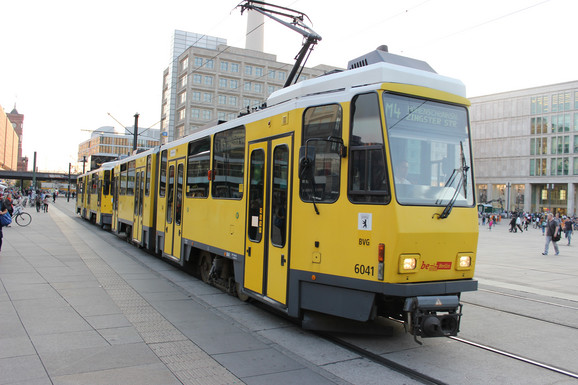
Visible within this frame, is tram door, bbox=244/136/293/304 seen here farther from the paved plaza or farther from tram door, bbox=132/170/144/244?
tram door, bbox=132/170/144/244

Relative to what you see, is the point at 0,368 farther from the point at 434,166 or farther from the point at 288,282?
the point at 434,166

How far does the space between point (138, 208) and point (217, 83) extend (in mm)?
69061

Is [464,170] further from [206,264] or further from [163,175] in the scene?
[163,175]

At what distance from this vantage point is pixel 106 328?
5.88 m

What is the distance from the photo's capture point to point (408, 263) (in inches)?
194

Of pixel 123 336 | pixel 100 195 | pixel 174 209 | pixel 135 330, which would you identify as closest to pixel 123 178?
pixel 100 195

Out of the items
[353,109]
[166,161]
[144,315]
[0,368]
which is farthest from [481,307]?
[166,161]

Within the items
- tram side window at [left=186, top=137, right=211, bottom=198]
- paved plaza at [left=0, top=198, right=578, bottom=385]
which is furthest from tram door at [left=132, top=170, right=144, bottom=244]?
tram side window at [left=186, top=137, right=211, bottom=198]

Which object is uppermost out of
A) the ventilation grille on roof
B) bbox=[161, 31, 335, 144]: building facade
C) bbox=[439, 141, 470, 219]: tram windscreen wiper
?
bbox=[161, 31, 335, 144]: building facade

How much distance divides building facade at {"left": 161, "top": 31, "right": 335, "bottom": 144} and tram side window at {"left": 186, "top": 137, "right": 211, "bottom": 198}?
220 feet

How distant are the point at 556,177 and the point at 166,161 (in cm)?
7845

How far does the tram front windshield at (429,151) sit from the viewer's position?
5.08 meters

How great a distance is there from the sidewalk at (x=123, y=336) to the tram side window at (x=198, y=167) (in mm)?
1914

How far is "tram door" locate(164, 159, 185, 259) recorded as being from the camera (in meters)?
10.2
